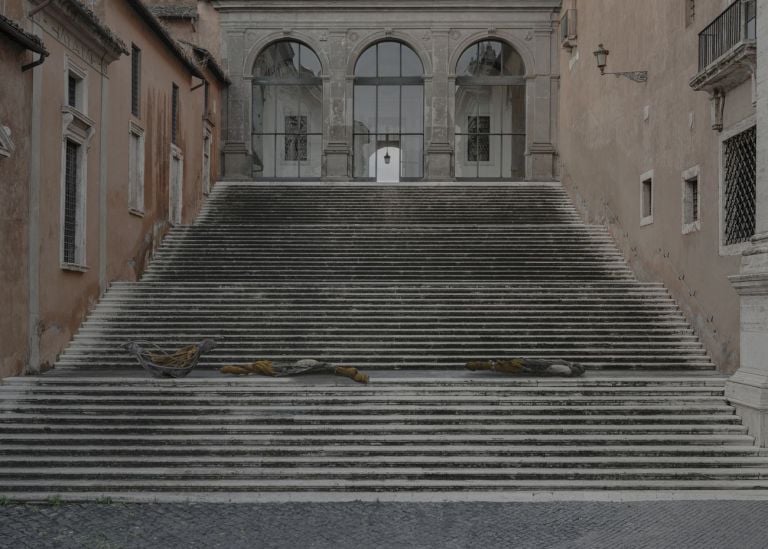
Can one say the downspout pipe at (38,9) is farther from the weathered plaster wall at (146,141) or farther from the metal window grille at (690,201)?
the metal window grille at (690,201)

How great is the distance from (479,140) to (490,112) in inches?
40.4

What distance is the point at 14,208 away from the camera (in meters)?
10.7

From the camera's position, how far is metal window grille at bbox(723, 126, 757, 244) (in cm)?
1115

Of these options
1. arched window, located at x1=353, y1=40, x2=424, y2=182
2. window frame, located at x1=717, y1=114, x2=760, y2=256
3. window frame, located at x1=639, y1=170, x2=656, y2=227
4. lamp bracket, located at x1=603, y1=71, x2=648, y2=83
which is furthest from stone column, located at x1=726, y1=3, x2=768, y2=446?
arched window, located at x1=353, y1=40, x2=424, y2=182

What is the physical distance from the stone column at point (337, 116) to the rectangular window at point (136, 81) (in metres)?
9.13

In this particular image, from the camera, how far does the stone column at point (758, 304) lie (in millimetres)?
9414

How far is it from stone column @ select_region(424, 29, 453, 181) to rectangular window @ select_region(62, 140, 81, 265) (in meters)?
13.2

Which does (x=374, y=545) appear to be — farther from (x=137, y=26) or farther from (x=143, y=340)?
(x=137, y=26)

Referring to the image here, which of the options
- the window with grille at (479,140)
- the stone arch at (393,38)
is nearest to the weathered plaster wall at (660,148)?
the stone arch at (393,38)

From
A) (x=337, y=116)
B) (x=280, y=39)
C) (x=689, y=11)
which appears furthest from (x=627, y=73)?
(x=280, y=39)

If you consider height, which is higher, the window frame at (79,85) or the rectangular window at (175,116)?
the rectangular window at (175,116)

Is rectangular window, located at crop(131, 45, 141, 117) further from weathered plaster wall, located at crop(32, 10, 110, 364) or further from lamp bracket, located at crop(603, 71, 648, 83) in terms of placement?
lamp bracket, located at crop(603, 71, 648, 83)

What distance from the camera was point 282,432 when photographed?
937 cm

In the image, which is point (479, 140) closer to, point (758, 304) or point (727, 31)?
point (727, 31)
